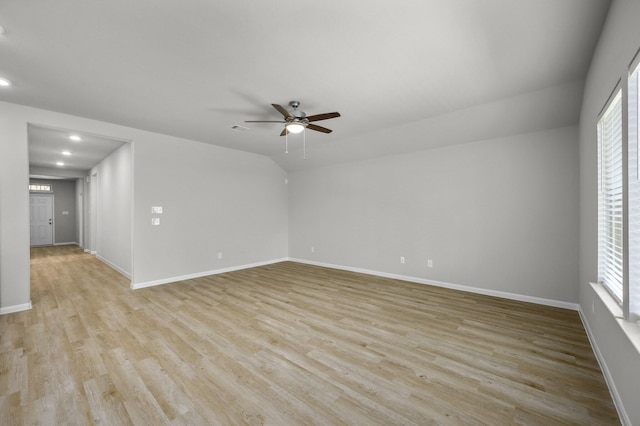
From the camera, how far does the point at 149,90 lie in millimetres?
3246

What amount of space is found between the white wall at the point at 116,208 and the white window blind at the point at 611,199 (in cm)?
633

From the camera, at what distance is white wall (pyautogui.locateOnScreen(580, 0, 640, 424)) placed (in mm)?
1554

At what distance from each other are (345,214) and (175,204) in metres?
3.59

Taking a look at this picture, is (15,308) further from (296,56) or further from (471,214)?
(471,214)

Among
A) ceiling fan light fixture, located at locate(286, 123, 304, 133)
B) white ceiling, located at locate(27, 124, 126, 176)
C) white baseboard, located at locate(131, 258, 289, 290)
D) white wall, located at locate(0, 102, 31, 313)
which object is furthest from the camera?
white ceiling, located at locate(27, 124, 126, 176)

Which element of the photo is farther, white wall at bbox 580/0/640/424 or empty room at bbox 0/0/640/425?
empty room at bbox 0/0/640/425

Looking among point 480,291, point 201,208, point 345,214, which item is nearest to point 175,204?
point 201,208

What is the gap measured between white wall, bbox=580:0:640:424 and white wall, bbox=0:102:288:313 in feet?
19.3

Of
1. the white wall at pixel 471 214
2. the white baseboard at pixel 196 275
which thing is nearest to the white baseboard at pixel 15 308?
the white baseboard at pixel 196 275

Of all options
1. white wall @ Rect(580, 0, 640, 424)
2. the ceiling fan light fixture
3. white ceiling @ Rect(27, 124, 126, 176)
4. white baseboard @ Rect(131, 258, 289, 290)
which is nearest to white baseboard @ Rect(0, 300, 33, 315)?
white baseboard @ Rect(131, 258, 289, 290)

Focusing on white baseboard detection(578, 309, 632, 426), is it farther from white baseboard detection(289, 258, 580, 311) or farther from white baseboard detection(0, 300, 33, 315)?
white baseboard detection(0, 300, 33, 315)

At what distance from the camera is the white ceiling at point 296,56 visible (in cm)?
198

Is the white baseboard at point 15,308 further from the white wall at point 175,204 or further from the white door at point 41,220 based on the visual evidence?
the white door at point 41,220

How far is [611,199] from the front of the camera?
7.23ft
